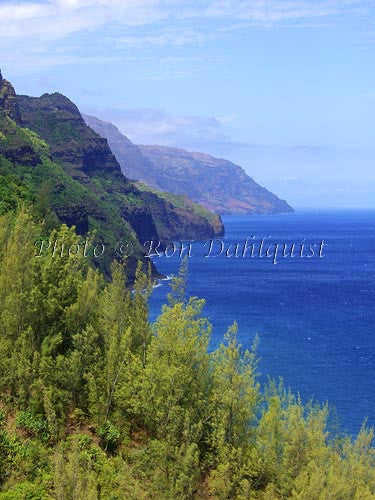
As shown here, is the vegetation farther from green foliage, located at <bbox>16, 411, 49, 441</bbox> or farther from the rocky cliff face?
the rocky cliff face

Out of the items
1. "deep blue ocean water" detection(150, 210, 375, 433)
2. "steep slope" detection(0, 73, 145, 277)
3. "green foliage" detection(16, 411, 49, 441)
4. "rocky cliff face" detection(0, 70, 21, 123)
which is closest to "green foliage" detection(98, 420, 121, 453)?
"green foliage" detection(16, 411, 49, 441)

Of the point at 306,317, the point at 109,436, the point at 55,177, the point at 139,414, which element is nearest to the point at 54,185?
the point at 55,177

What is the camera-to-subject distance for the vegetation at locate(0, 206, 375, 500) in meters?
29.9

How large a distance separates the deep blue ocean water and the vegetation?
102ft

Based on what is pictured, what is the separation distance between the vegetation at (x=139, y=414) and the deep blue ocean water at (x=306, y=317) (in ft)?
102

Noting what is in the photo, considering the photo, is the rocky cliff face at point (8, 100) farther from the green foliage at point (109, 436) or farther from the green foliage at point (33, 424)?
the green foliage at point (109, 436)

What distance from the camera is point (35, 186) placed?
376 ft

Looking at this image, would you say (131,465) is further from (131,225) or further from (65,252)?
(131,225)

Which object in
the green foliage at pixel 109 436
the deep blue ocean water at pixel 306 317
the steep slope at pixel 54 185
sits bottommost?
the deep blue ocean water at pixel 306 317

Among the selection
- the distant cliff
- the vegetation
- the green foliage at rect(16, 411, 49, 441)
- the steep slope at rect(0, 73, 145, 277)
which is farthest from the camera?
the steep slope at rect(0, 73, 145, 277)

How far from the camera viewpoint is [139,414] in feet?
117

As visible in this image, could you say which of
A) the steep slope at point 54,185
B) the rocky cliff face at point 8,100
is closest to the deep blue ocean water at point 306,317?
the steep slope at point 54,185

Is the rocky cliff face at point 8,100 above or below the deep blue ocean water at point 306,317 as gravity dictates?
above

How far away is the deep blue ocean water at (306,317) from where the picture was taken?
7444 centimetres
